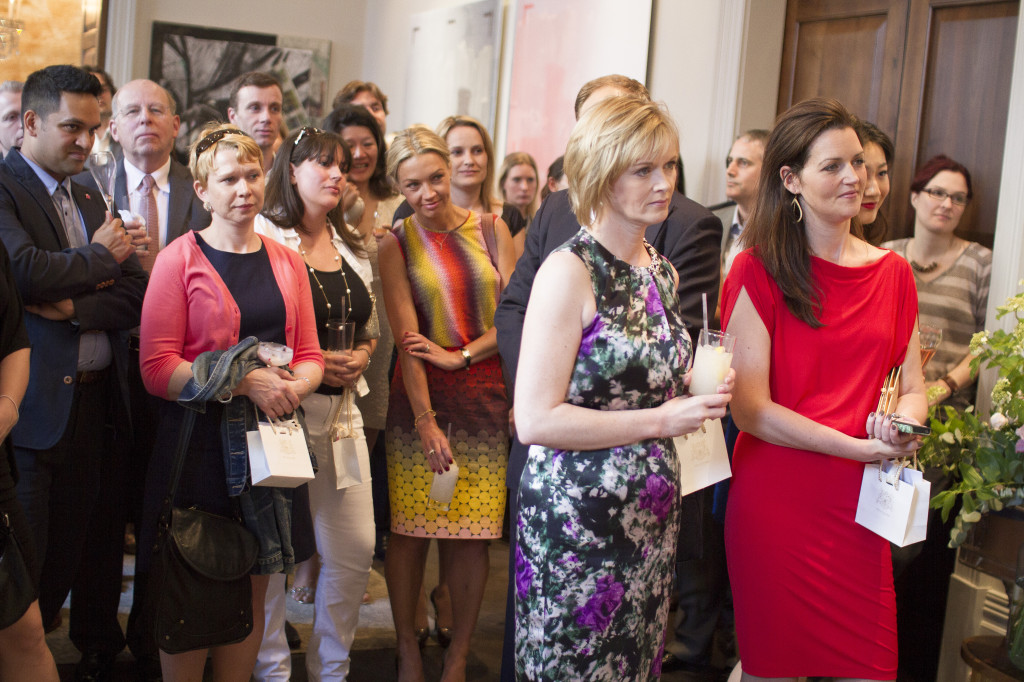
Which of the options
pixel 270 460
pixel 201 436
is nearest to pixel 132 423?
pixel 201 436

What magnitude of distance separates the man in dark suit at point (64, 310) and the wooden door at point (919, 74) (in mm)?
3049

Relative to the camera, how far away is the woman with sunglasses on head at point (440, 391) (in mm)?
2992

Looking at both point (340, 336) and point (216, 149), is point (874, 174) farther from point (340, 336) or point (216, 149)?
point (216, 149)

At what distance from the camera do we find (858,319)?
2.22 m

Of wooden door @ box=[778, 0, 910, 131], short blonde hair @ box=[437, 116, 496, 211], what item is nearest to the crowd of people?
short blonde hair @ box=[437, 116, 496, 211]

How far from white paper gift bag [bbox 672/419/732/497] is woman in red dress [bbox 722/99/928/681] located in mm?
105

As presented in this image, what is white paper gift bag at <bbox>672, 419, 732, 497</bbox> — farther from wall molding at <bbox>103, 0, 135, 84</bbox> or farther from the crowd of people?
wall molding at <bbox>103, 0, 135, 84</bbox>

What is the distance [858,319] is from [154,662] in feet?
7.71

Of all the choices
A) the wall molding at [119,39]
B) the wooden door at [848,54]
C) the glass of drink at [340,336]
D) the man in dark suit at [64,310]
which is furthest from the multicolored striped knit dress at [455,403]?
the wall molding at [119,39]

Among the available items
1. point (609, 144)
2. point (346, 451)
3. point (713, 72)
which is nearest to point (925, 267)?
point (713, 72)

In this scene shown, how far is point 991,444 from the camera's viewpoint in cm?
254

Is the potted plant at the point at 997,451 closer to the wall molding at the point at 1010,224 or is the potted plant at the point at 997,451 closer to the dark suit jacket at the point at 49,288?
the wall molding at the point at 1010,224

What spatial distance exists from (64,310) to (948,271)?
300 cm

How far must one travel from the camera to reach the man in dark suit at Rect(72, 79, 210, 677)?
2953mm
